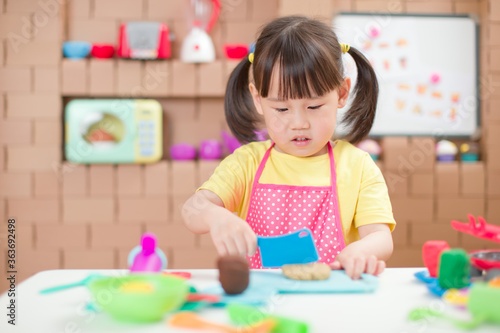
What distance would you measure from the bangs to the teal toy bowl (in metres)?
1.72

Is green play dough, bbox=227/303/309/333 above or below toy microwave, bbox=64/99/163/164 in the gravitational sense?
below

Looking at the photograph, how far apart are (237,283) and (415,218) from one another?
2.02 meters

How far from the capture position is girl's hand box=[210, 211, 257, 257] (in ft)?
2.13

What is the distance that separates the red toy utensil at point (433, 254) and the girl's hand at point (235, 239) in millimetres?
220

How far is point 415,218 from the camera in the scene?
2.38m

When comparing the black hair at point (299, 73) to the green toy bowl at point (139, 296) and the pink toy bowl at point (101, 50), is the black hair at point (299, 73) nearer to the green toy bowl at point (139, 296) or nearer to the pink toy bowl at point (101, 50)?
the green toy bowl at point (139, 296)

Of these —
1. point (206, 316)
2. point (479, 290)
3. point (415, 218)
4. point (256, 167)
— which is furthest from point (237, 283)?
point (415, 218)

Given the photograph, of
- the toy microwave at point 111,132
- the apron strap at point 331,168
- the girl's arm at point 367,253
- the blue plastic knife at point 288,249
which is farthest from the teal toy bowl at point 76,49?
the blue plastic knife at point 288,249

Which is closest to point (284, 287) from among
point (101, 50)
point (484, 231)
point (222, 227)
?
point (222, 227)

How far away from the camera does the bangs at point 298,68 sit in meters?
0.86

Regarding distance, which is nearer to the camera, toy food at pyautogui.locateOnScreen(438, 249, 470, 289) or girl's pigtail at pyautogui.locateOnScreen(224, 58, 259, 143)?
toy food at pyautogui.locateOnScreen(438, 249, 470, 289)

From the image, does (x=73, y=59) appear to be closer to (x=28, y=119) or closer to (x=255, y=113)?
(x=28, y=119)

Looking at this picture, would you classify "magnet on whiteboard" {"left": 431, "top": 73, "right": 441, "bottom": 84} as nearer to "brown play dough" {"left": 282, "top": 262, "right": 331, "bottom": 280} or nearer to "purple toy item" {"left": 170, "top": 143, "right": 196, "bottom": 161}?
"purple toy item" {"left": 170, "top": 143, "right": 196, "bottom": 161}

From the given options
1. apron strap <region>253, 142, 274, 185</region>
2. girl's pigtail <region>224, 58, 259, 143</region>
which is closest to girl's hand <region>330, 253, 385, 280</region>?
apron strap <region>253, 142, 274, 185</region>
